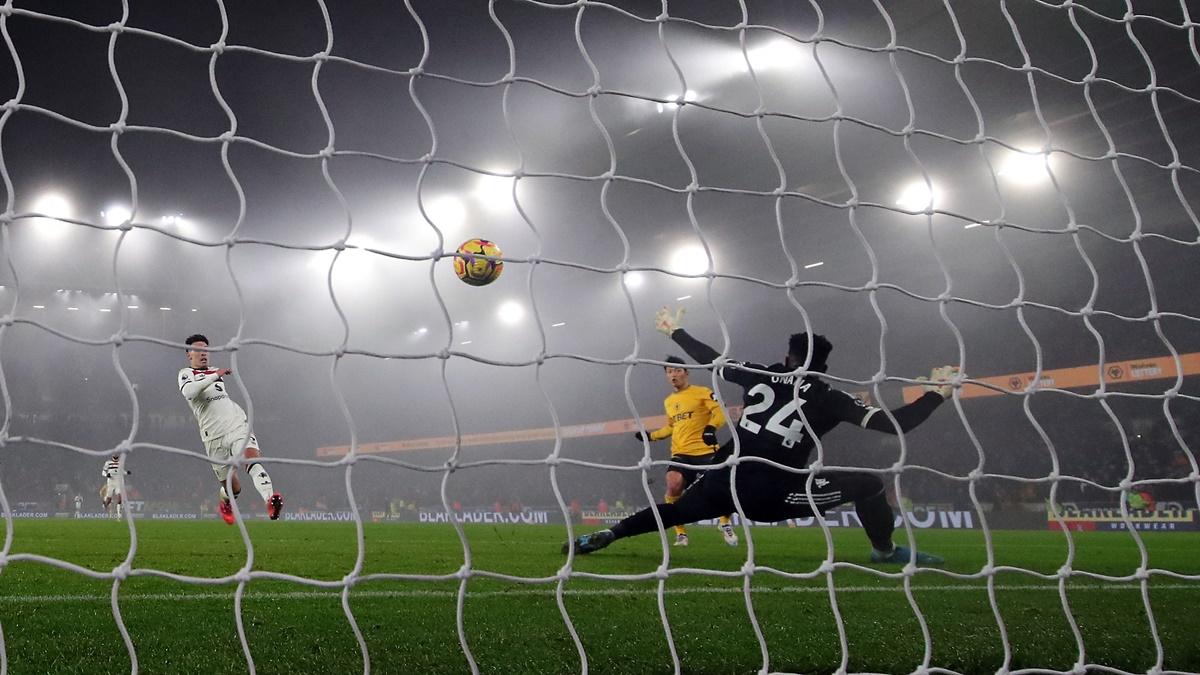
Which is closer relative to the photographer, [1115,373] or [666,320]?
[666,320]

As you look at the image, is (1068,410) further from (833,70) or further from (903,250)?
(833,70)

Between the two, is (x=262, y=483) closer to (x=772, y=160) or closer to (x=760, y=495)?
(x=760, y=495)

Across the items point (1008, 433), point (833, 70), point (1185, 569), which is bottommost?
point (1185, 569)

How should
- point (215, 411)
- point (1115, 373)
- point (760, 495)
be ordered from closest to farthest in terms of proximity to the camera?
point (760, 495)
point (215, 411)
point (1115, 373)

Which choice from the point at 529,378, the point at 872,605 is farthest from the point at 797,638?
the point at 529,378

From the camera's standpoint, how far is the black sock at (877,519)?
455 cm

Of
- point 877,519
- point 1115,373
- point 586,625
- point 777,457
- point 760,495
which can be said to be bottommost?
point 586,625

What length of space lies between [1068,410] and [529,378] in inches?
494

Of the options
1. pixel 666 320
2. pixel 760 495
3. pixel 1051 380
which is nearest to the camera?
pixel 666 320

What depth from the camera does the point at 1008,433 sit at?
14.9m

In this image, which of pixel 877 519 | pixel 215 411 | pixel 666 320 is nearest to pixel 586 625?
pixel 666 320

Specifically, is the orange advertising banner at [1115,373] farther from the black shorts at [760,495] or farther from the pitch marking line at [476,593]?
the black shorts at [760,495]

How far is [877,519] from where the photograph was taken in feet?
15.1

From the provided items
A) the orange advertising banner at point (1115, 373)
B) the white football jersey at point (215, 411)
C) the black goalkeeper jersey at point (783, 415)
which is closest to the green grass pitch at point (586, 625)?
the black goalkeeper jersey at point (783, 415)
